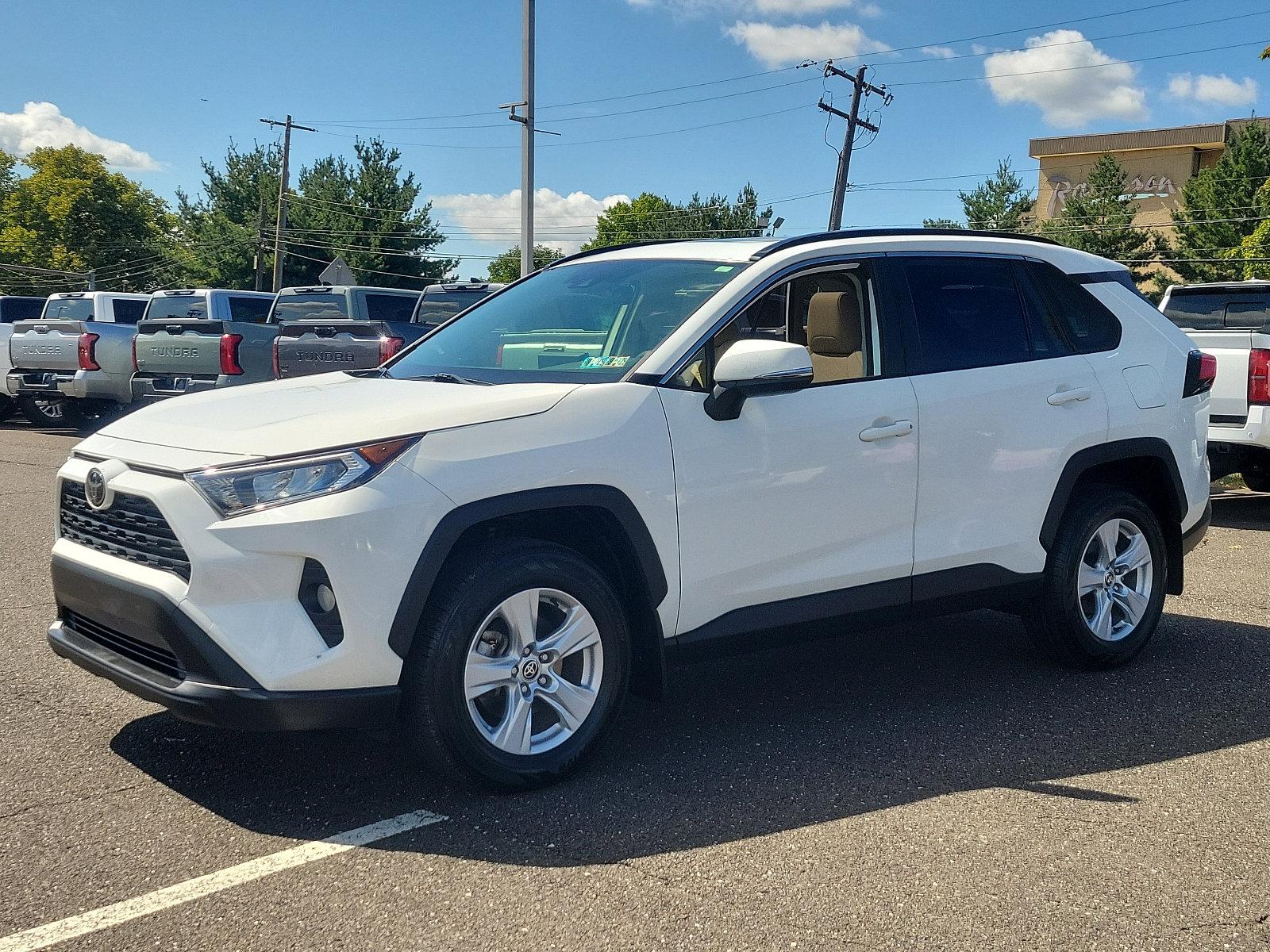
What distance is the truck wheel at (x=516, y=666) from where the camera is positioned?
3.66 meters

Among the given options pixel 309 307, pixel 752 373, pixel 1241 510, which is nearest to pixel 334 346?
pixel 309 307

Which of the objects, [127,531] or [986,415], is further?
[986,415]

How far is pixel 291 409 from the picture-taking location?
3922mm

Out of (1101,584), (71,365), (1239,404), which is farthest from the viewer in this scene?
(71,365)

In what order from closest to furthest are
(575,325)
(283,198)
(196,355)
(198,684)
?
(198,684) < (575,325) < (196,355) < (283,198)

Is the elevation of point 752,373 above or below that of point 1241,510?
above

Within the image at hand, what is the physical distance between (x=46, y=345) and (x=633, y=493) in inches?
599

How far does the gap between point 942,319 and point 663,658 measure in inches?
74.5

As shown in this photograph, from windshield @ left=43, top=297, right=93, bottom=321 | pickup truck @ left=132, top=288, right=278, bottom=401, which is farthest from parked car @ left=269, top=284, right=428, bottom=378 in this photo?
windshield @ left=43, top=297, right=93, bottom=321

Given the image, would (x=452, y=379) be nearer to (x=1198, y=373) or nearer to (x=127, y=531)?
(x=127, y=531)

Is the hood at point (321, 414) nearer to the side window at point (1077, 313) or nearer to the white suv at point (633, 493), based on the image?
the white suv at point (633, 493)

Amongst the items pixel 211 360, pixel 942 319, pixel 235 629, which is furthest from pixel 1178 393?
pixel 211 360

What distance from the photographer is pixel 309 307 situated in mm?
15383

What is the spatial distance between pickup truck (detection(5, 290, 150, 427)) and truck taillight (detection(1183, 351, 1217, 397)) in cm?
1410
